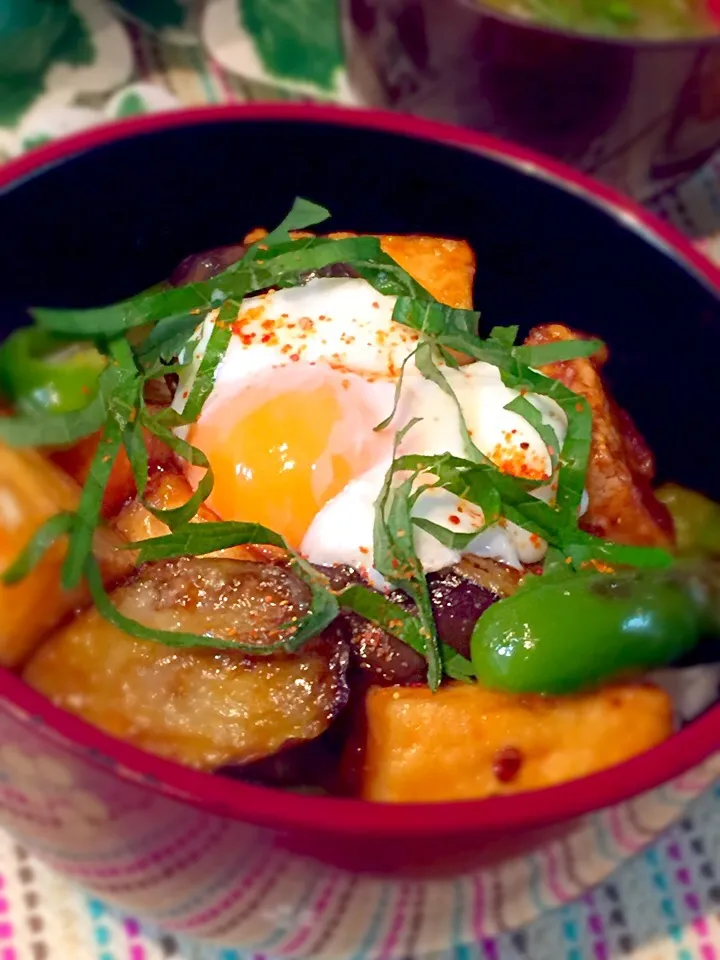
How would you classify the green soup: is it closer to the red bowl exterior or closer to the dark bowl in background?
the dark bowl in background

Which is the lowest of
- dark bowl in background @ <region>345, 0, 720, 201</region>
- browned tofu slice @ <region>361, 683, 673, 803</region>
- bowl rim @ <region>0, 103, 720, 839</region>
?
browned tofu slice @ <region>361, 683, 673, 803</region>

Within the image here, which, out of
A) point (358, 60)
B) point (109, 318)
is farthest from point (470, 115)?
point (109, 318)

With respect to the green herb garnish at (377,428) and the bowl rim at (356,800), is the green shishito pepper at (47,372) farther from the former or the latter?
the bowl rim at (356,800)

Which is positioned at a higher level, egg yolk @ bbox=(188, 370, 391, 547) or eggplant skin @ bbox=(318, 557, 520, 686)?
egg yolk @ bbox=(188, 370, 391, 547)

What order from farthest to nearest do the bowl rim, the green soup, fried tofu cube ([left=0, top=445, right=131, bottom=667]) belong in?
the green soup
fried tofu cube ([left=0, top=445, right=131, bottom=667])
the bowl rim

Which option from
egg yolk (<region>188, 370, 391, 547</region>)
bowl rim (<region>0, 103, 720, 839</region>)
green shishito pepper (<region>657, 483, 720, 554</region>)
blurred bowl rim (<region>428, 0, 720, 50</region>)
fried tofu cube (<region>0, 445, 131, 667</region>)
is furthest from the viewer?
blurred bowl rim (<region>428, 0, 720, 50</region>)

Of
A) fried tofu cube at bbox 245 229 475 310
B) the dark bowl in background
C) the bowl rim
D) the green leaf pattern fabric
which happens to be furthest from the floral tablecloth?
fried tofu cube at bbox 245 229 475 310

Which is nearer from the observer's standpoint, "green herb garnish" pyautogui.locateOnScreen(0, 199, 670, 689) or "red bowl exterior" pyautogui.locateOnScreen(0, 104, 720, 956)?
"red bowl exterior" pyautogui.locateOnScreen(0, 104, 720, 956)
